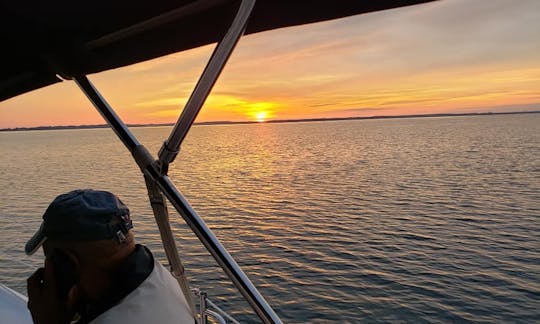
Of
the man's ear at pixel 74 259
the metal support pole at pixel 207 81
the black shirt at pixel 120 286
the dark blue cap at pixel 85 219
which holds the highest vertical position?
the metal support pole at pixel 207 81

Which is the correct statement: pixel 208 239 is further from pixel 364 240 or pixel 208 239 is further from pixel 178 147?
pixel 364 240

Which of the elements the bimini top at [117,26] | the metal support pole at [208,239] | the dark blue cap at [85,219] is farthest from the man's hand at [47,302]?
the bimini top at [117,26]

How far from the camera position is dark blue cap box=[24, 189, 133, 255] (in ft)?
5.03

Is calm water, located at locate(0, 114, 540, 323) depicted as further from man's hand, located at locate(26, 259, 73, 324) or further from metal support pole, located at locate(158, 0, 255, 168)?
man's hand, located at locate(26, 259, 73, 324)

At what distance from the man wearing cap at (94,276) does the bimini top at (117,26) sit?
96 centimetres

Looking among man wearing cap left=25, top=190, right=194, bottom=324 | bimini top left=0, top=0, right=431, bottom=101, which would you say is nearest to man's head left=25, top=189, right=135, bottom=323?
man wearing cap left=25, top=190, right=194, bottom=324

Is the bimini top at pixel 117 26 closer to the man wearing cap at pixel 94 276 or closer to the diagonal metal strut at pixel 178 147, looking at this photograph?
the diagonal metal strut at pixel 178 147

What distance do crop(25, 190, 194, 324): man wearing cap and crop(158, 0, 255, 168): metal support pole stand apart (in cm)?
60

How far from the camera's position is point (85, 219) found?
5.08 ft

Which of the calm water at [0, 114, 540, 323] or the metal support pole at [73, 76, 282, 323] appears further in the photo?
the calm water at [0, 114, 540, 323]

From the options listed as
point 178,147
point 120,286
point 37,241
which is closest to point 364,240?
point 178,147

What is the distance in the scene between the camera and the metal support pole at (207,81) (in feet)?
5.99

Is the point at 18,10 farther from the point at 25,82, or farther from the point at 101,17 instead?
the point at 25,82

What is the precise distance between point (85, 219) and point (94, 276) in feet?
0.68
